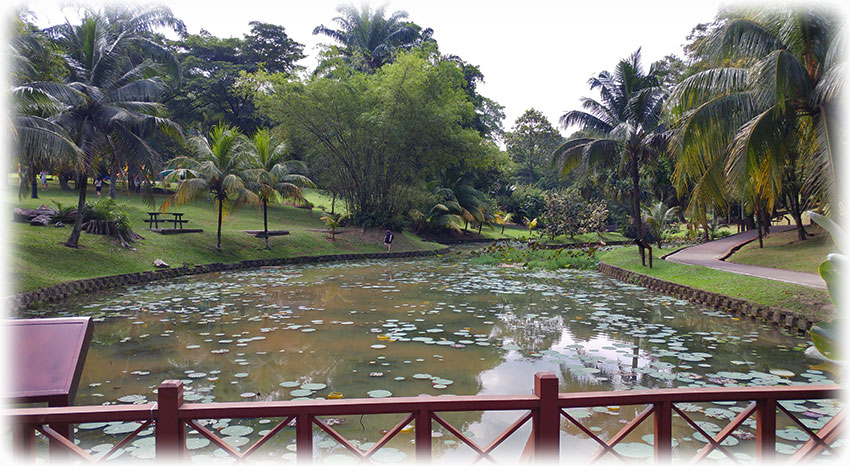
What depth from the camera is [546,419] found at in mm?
2650

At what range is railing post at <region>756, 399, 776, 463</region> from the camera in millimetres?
2855

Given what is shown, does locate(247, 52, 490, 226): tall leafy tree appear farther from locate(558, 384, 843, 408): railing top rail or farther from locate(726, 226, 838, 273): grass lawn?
locate(558, 384, 843, 408): railing top rail

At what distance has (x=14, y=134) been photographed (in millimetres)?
10258

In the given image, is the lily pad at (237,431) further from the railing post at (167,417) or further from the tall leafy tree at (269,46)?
the tall leafy tree at (269,46)

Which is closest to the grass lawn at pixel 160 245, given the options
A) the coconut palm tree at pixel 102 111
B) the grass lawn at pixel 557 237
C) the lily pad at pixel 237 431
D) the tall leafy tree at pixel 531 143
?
the coconut palm tree at pixel 102 111

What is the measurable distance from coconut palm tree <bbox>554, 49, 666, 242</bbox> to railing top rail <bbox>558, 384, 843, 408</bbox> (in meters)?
16.3

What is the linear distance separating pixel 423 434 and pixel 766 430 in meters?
1.94

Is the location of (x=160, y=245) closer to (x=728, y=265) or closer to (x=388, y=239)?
(x=388, y=239)

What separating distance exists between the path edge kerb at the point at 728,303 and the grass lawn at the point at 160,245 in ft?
43.6

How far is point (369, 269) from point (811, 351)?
631 inches

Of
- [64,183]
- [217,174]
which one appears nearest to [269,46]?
[64,183]

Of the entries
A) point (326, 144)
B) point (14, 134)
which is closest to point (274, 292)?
point (14, 134)

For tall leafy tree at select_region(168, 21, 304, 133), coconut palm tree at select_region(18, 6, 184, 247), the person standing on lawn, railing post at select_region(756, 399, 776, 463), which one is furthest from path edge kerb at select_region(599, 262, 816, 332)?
tall leafy tree at select_region(168, 21, 304, 133)

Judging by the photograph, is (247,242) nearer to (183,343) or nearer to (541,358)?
(183,343)
